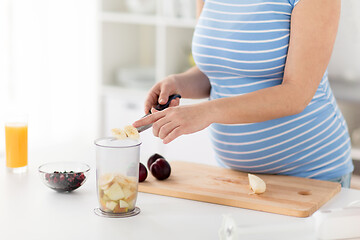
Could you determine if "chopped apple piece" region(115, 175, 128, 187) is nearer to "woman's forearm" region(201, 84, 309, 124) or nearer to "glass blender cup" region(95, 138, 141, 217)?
"glass blender cup" region(95, 138, 141, 217)

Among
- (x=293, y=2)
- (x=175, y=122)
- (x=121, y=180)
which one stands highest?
(x=293, y=2)

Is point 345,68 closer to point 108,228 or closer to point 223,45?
point 223,45

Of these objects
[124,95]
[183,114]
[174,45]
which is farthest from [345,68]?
[183,114]

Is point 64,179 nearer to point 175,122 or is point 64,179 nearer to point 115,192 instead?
point 115,192

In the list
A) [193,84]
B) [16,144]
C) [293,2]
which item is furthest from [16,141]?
[293,2]

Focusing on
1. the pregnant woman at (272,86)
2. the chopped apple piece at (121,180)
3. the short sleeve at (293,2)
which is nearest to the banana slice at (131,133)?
the chopped apple piece at (121,180)

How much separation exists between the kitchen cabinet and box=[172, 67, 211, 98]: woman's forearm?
1.27m

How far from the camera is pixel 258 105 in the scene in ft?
4.44

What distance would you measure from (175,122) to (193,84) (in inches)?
17.2

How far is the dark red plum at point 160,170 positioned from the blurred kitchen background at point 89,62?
5.14ft

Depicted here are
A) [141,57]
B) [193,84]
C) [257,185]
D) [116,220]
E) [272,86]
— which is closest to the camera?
[116,220]

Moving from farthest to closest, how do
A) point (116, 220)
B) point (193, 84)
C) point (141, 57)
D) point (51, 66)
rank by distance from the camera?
point (141, 57)
point (51, 66)
point (193, 84)
point (116, 220)

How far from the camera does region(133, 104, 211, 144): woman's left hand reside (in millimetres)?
1261

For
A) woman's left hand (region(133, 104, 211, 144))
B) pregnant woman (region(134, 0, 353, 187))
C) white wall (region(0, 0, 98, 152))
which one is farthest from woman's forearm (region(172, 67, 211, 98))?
white wall (region(0, 0, 98, 152))
